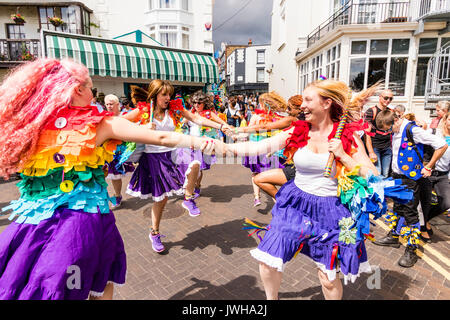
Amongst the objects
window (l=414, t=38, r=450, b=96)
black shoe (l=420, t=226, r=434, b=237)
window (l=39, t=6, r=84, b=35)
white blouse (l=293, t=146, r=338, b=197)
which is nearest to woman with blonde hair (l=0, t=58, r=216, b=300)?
white blouse (l=293, t=146, r=338, b=197)

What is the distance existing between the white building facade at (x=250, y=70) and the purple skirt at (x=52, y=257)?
53183 millimetres

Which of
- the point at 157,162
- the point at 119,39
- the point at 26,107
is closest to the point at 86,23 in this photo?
the point at 119,39

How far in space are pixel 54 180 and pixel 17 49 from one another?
17285mm

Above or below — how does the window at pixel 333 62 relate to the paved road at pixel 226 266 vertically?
above

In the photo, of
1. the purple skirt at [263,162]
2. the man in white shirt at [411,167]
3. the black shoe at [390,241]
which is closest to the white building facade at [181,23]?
the purple skirt at [263,162]

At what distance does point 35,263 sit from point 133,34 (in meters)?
16.6

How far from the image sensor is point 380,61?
1440cm

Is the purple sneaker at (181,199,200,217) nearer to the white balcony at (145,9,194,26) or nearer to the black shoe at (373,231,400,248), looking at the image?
the black shoe at (373,231,400,248)

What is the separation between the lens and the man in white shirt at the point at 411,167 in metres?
3.51

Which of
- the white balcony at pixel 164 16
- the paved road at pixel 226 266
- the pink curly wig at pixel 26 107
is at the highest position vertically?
the white balcony at pixel 164 16

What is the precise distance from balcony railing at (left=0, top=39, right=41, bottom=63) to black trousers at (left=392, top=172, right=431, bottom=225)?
670 inches

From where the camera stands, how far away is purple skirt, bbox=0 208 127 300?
4.98 ft

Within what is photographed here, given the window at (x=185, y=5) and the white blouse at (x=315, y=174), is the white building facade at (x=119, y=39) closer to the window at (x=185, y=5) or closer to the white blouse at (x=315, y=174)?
the window at (x=185, y=5)
